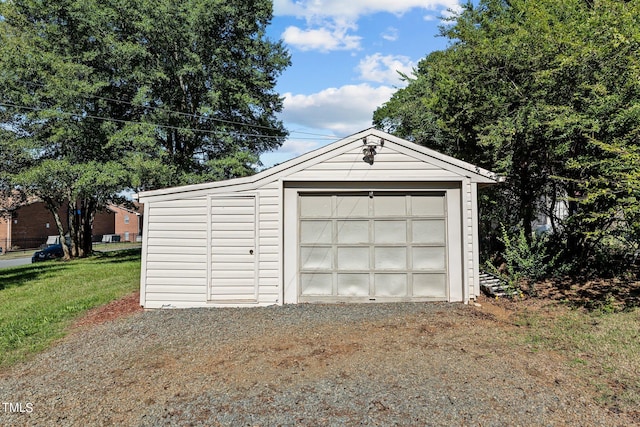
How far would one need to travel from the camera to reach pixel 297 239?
653 centimetres

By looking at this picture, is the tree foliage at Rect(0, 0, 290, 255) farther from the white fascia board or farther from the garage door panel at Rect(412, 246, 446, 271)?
the garage door panel at Rect(412, 246, 446, 271)

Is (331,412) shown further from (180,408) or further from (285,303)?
(285,303)

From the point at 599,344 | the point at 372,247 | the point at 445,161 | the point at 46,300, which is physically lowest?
the point at 46,300

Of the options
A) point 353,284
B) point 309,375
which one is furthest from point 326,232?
point 309,375

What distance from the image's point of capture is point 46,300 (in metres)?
8.02

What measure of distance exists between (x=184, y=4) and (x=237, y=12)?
Answer: 223 cm

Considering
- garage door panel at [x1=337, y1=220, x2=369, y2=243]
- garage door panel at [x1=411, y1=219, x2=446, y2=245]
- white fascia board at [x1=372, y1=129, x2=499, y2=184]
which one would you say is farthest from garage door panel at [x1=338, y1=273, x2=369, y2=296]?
white fascia board at [x1=372, y1=129, x2=499, y2=184]

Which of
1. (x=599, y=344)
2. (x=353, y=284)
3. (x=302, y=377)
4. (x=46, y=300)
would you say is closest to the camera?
(x=302, y=377)

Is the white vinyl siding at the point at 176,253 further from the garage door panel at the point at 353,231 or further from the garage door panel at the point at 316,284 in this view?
the garage door panel at the point at 353,231

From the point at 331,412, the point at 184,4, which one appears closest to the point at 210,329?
the point at 331,412

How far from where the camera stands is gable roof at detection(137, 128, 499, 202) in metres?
6.36

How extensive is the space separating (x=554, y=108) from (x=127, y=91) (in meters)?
16.2

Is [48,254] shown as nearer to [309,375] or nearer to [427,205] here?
[427,205]

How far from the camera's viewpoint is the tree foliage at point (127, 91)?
14.2 meters
